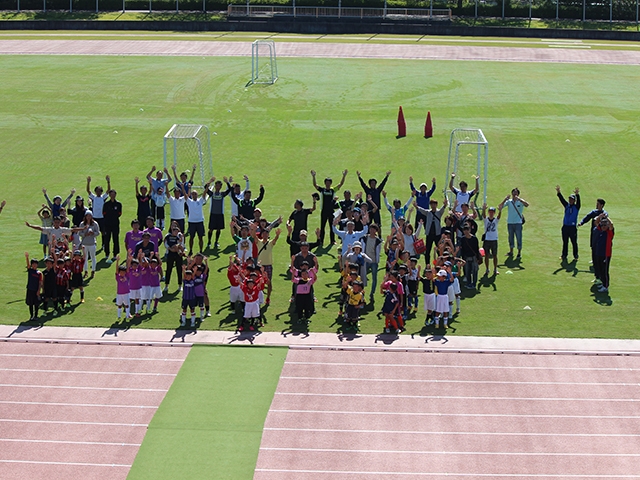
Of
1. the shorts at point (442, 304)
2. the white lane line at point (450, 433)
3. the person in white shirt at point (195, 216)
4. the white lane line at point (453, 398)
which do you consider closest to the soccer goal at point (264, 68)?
the person in white shirt at point (195, 216)

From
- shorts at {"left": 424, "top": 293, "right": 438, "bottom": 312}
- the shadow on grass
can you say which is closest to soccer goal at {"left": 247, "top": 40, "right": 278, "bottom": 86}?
the shadow on grass

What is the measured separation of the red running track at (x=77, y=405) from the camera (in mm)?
14781

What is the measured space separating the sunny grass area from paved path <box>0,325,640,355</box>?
1.34 ft

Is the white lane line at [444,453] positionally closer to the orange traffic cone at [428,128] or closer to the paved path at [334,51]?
the orange traffic cone at [428,128]

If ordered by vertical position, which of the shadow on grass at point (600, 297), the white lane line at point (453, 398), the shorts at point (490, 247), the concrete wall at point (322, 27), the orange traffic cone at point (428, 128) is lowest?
the white lane line at point (453, 398)

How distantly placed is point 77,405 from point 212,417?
8.05 feet

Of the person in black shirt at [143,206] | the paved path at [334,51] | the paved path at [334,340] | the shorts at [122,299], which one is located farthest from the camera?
Answer: the paved path at [334,51]

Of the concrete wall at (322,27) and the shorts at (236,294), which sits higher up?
the concrete wall at (322,27)

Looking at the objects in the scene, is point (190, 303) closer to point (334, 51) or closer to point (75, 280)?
point (75, 280)

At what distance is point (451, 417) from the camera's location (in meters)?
16.1

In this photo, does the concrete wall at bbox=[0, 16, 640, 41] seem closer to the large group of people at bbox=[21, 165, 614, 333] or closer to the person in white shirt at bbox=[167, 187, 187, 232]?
the large group of people at bbox=[21, 165, 614, 333]

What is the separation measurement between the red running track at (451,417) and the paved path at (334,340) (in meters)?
0.33

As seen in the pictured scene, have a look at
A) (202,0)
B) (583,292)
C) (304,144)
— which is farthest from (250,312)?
(202,0)

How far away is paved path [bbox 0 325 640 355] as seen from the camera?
18.7 metres
